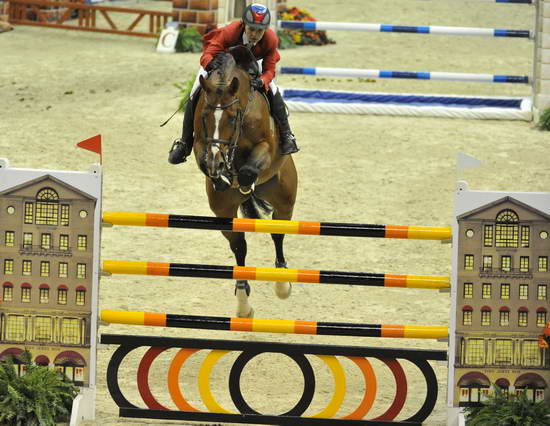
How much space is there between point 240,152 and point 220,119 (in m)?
0.65

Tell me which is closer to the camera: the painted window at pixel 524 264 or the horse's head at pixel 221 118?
the painted window at pixel 524 264

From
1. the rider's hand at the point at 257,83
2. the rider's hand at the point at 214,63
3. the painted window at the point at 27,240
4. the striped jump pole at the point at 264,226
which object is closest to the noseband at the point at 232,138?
the rider's hand at the point at 214,63

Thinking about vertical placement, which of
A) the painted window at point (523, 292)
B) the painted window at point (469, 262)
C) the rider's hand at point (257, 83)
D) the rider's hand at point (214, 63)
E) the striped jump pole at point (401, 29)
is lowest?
the painted window at point (523, 292)

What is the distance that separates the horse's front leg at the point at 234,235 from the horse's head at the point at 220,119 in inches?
33.8

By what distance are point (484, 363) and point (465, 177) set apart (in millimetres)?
6006

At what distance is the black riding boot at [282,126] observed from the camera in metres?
7.71

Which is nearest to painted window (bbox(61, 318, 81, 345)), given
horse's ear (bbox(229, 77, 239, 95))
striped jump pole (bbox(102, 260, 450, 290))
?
striped jump pole (bbox(102, 260, 450, 290))

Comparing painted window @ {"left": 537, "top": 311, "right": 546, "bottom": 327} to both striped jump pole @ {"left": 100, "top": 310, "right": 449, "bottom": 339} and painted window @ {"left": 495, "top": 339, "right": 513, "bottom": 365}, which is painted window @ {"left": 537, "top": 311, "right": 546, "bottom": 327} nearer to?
painted window @ {"left": 495, "top": 339, "right": 513, "bottom": 365}

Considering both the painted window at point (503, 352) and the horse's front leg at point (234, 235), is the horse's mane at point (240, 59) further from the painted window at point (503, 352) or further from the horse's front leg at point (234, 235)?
the painted window at point (503, 352)

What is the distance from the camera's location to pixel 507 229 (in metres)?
6.06

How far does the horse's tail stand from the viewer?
843 cm

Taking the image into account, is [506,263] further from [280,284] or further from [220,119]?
[280,284]

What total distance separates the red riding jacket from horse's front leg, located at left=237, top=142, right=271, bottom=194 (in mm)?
447

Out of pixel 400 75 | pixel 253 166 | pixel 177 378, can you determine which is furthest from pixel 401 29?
pixel 177 378
